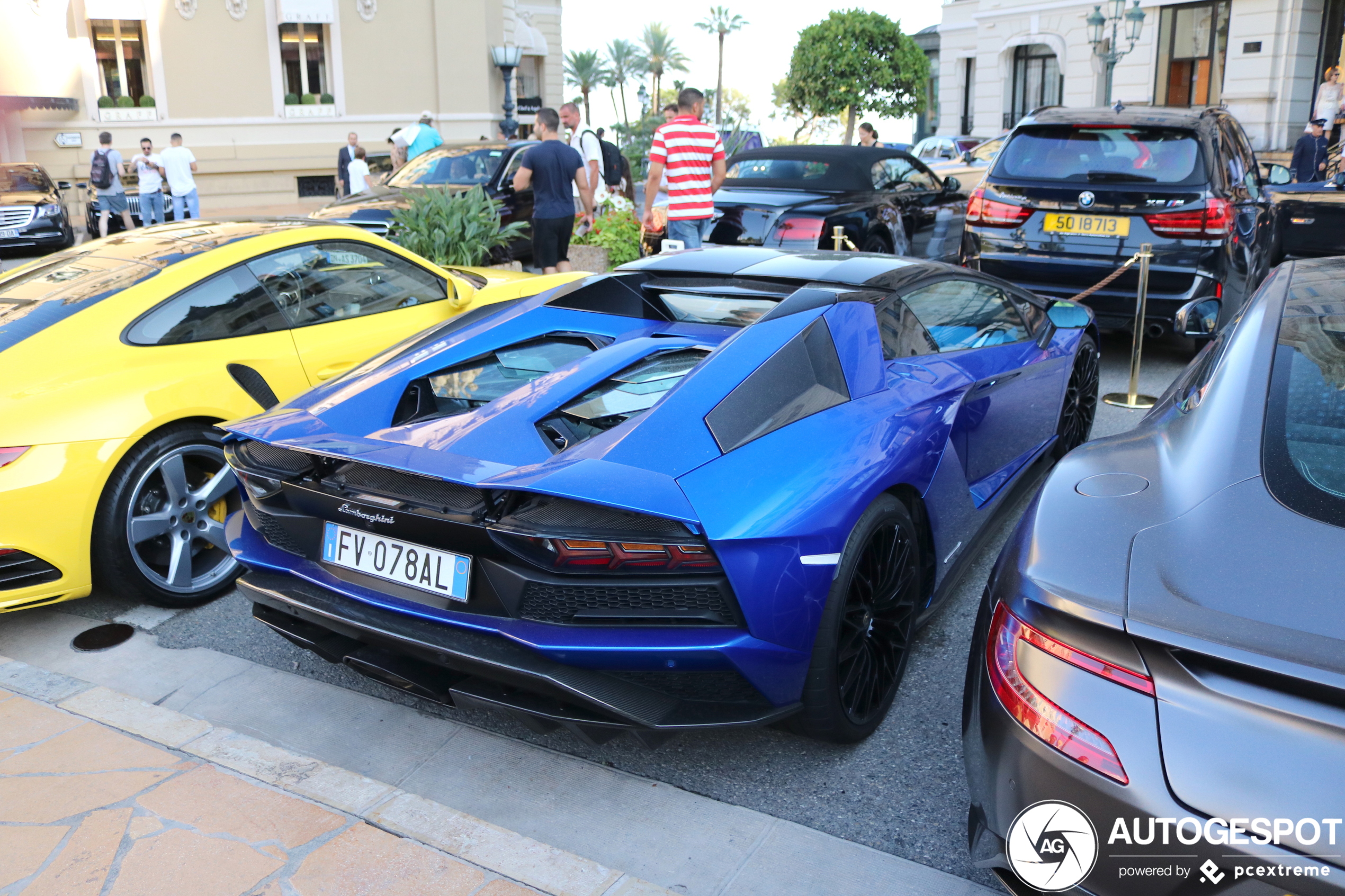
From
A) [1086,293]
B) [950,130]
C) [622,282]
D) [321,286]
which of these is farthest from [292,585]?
[950,130]

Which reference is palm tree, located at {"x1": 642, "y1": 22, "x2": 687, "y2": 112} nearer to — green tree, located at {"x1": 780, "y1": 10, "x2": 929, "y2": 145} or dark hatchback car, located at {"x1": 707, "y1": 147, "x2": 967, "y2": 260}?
green tree, located at {"x1": 780, "y1": 10, "x2": 929, "y2": 145}

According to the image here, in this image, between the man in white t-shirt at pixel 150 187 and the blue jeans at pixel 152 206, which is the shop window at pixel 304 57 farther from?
the blue jeans at pixel 152 206

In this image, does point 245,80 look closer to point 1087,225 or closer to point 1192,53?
point 1087,225

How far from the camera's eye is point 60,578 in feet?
12.4

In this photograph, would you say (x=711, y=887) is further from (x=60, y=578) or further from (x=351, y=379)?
(x=60, y=578)

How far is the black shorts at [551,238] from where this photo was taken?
369 inches


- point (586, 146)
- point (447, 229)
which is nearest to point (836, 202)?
point (447, 229)

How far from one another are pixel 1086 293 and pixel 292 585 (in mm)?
5232

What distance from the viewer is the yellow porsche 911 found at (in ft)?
12.3

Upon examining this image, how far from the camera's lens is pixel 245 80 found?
24219 mm

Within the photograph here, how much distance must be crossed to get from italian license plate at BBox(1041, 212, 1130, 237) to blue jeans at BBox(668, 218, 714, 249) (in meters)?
2.72

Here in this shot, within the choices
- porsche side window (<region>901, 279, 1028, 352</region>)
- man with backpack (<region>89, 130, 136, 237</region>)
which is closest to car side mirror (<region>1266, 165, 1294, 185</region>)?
porsche side window (<region>901, 279, 1028, 352</region>)

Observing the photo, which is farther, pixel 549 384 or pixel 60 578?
pixel 60 578

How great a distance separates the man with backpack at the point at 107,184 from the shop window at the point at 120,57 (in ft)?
22.1
